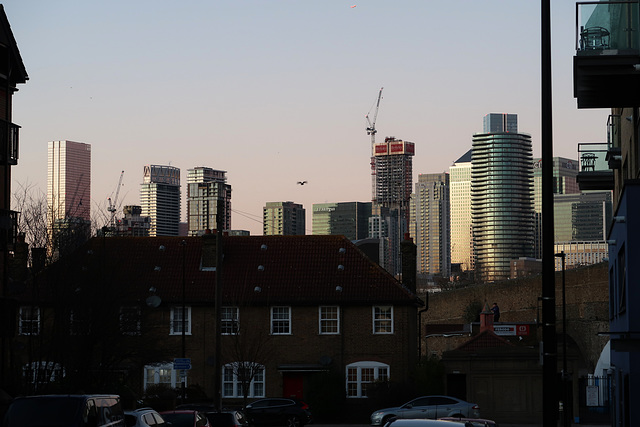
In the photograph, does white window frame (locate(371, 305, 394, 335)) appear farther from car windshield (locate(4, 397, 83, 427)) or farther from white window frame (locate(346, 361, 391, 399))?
car windshield (locate(4, 397, 83, 427))

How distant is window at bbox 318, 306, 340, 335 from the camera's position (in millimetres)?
51875

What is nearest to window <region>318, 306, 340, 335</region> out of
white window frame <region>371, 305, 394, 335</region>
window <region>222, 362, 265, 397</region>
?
white window frame <region>371, 305, 394, 335</region>

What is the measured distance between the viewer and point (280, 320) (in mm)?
52469

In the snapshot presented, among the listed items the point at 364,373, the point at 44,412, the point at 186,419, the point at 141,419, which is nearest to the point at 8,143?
the point at 186,419

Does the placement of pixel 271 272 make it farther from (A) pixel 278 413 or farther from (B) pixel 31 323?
(B) pixel 31 323

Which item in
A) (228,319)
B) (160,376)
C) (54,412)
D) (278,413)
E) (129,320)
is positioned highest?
(129,320)

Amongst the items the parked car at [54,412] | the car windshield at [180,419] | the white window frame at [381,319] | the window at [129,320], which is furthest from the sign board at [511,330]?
the parked car at [54,412]

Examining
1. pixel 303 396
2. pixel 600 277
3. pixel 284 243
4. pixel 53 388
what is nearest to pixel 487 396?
pixel 303 396

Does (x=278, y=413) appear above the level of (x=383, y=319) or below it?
below

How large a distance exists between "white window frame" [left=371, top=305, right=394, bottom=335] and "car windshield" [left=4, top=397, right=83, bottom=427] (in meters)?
34.1

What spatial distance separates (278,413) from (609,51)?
26.5 metres

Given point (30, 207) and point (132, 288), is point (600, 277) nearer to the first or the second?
point (132, 288)

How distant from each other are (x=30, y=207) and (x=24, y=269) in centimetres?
212

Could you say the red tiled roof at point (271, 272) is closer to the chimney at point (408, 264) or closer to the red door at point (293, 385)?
the chimney at point (408, 264)
